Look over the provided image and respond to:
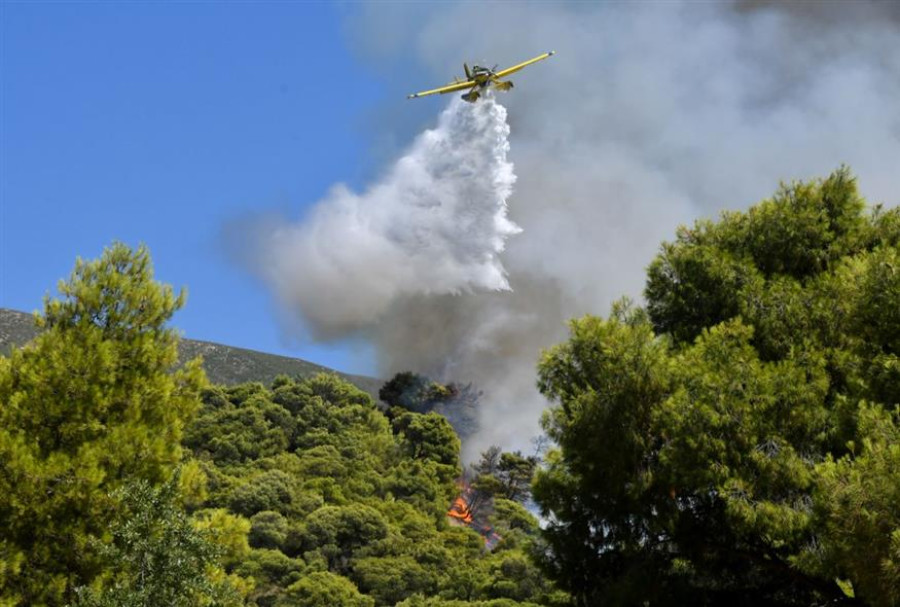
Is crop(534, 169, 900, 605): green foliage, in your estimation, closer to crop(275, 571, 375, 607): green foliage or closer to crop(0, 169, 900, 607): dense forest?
crop(0, 169, 900, 607): dense forest

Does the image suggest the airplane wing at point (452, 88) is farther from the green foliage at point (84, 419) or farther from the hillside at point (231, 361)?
the hillside at point (231, 361)

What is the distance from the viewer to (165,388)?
14.7m

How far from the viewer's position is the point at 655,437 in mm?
17062

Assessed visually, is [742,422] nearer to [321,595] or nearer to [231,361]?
[321,595]

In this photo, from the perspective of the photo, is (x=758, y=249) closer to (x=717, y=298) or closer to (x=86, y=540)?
(x=717, y=298)

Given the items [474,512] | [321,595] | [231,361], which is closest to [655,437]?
[321,595]

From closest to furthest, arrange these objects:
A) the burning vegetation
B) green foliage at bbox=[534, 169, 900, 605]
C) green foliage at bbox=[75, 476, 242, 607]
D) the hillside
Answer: green foliage at bbox=[75, 476, 242, 607]
green foliage at bbox=[534, 169, 900, 605]
the burning vegetation
the hillside

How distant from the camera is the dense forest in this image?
495 inches

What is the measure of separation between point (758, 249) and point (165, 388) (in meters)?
12.6

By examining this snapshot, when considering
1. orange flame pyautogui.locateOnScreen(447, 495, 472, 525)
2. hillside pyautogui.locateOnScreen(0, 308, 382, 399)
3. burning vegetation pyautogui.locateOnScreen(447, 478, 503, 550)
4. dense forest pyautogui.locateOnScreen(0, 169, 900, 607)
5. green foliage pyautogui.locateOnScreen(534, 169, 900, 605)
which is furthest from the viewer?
hillside pyautogui.locateOnScreen(0, 308, 382, 399)

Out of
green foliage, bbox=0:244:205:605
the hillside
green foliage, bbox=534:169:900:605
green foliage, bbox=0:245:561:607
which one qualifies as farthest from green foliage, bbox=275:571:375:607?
the hillside

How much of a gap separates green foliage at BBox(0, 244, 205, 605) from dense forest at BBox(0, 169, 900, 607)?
3 centimetres

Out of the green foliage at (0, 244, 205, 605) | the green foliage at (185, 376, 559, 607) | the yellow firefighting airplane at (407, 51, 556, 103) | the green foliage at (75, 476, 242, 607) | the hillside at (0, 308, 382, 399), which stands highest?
the hillside at (0, 308, 382, 399)

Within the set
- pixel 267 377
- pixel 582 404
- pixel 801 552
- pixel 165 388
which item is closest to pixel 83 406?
pixel 165 388
